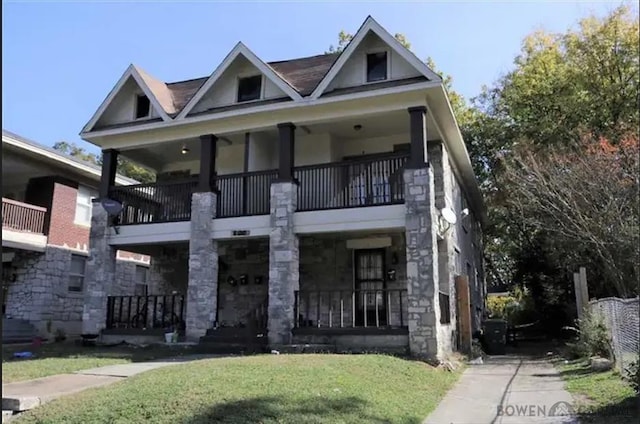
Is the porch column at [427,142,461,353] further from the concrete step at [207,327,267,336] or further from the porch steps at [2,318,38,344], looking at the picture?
the porch steps at [2,318,38,344]

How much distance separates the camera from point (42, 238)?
711 inches

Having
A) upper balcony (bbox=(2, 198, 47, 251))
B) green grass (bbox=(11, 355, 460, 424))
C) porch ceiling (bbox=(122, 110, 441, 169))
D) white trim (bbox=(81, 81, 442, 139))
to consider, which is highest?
white trim (bbox=(81, 81, 442, 139))

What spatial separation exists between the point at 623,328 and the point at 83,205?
18.0 metres

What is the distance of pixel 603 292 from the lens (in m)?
18.2

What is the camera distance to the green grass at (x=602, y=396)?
6476 millimetres

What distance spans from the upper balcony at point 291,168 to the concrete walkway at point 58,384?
18.3 feet

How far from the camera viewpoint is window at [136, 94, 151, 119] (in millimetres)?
15867

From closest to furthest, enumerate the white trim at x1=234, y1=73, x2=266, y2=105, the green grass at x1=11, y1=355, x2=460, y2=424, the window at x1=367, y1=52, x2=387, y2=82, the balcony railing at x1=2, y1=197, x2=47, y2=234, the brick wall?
the green grass at x1=11, y1=355, x2=460, y2=424 < the window at x1=367, y1=52, x2=387, y2=82 < the white trim at x1=234, y1=73, x2=266, y2=105 < the balcony railing at x1=2, y1=197, x2=47, y2=234 < the brick wall

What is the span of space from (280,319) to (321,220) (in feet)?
8.44

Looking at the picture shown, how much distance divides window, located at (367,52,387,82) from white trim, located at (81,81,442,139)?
0.91 meters

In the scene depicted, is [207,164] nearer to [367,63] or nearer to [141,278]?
[367,63]

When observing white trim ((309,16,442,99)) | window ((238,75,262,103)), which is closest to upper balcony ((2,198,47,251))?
window ((238,75,262,103))

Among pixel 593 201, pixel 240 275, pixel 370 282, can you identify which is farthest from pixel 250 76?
pixel 593 201

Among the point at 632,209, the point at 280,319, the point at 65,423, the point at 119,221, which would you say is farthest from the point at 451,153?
the point at 65,423
